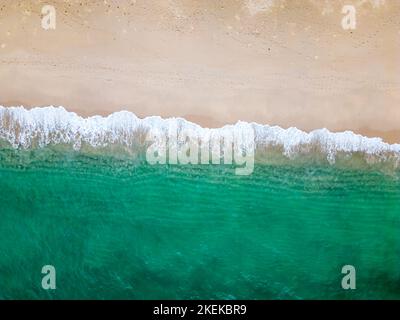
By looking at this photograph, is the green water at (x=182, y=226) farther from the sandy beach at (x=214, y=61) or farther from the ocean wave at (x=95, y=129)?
the sandy beach at (x=214, y=61)

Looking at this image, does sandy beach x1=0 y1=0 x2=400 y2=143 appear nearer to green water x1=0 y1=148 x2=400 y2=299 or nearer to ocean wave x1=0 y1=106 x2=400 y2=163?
ocean wave x1=0 y1=106 x2=400 y2=163

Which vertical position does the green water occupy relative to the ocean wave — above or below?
below

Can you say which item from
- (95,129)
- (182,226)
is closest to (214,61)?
(95,129)

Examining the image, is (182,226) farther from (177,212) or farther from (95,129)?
(95,129)

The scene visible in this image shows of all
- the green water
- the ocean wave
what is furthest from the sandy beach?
the green water

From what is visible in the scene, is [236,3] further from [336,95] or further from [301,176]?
[301,176]
